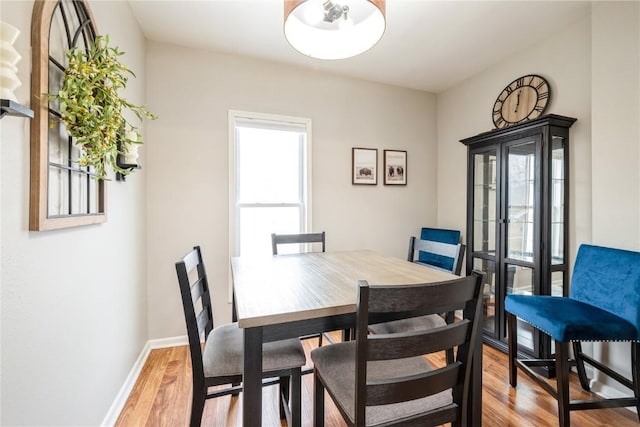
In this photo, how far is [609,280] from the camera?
1712 millimetres

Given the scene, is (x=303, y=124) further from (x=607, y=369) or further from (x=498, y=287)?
(x=607, y=369)

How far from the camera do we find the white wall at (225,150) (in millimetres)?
2496

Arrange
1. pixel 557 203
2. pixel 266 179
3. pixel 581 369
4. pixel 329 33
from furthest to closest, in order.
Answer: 1. pixel 266 179
2. pixel 557 203
3. pixel 581 369
4. pixel 329 33

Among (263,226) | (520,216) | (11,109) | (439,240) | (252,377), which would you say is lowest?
(252,377)

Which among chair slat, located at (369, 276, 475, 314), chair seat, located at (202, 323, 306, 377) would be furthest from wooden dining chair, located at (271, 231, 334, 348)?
chair slat, located at (369, 276, 475, 314)

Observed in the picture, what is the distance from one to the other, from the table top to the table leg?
0.26ft

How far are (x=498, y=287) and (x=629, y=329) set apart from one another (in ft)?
3.20

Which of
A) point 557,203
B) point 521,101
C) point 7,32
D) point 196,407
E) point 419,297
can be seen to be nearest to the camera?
point 7,32

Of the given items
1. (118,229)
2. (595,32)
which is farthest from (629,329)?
(118,229)

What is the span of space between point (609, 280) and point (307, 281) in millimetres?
1817

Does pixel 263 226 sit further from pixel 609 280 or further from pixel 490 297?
pixel 609 280

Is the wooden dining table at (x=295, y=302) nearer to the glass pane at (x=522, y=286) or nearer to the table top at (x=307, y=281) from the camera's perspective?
the table top at (x=307, y=281)

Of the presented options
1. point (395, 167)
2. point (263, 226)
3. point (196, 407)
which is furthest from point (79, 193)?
point (395, 167)

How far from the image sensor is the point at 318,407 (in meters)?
1.26
